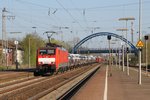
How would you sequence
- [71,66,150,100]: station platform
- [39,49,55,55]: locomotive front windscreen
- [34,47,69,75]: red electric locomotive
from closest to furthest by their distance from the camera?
[71,66,150,100]: station platform → [34,47,69,75]: red electric locomotive → [39,49,55,55]: locomotive front windscreen

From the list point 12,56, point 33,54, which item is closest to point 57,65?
point 33,54

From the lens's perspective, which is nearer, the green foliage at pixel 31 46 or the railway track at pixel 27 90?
the railway track at pixel 27 90

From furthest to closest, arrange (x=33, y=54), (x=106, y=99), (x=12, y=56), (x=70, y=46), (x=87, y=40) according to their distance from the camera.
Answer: (x=70, y=46), (x=87, y=40), (x=12, y=56), (x=33, y=54), (x=106, y=99)

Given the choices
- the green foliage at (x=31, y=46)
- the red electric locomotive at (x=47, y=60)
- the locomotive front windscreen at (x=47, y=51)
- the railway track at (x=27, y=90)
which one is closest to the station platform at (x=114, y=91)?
the railway track at (x=27, y=90)

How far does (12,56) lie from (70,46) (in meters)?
69.8

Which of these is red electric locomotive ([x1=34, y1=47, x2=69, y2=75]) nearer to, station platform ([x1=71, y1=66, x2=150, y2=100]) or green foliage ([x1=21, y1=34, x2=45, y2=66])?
station platform ([x1=71, y1=66, x2=150, y2=100])

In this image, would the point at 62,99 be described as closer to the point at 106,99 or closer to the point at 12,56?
the point at 106,99

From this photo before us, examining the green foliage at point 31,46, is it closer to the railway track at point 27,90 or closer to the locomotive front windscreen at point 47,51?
the locomotive front windscreen at point 47,51

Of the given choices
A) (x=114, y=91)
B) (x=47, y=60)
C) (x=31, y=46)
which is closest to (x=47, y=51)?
(x=47, y=60)

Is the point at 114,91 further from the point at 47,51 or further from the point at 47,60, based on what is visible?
the point at 47,51

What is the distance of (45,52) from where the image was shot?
48344 mm

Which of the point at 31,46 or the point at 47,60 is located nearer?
the point at 47,60

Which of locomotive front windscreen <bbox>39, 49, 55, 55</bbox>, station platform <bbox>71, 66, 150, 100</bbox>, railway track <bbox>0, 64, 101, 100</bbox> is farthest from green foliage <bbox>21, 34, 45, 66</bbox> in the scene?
station platform <bbox>71, 66, 150, 100</bbox>

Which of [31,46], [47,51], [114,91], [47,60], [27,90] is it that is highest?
[31,46]
